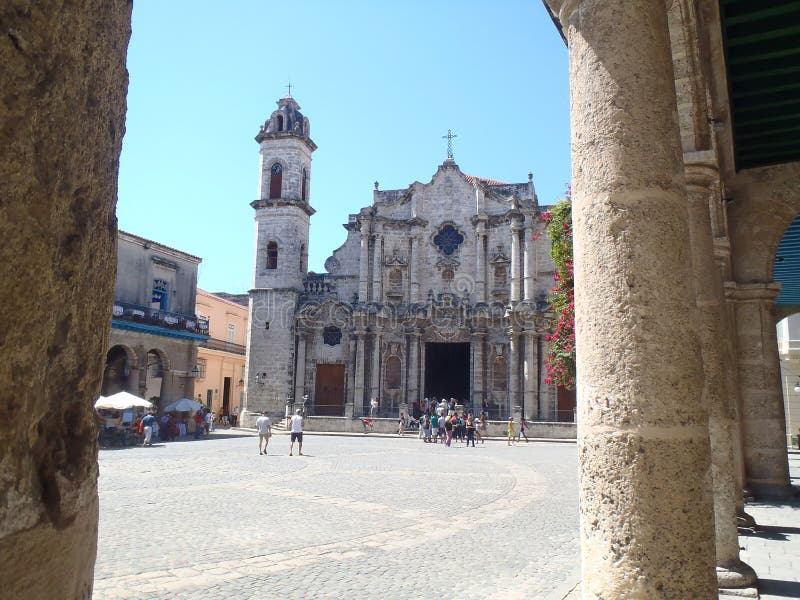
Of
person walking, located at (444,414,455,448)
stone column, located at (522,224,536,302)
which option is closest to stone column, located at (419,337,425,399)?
stone column, located at (522,224,536,302)

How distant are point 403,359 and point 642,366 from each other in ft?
100

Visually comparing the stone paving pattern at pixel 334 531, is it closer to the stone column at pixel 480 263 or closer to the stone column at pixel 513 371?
the stone column at pixel 513 371

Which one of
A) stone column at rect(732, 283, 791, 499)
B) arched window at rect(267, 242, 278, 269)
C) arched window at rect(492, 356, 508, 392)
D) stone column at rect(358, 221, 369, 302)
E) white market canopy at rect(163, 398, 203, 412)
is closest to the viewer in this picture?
stone column at rect(732, 283, 791, 499)

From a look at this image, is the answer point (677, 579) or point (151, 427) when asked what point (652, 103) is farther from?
point (151, 427)

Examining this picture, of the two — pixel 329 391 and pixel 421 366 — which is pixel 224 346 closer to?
pixel 329 391

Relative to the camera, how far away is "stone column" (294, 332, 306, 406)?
1288 inches

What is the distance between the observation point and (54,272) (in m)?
1.01

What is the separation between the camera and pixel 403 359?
33.1 meters

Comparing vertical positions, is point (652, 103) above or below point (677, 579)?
above

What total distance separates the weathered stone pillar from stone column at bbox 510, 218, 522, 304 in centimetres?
255

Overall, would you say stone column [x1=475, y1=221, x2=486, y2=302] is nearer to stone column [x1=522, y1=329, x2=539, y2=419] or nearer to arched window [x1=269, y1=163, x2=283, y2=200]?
stone column [x1=522, y1=329, x2=539, y2=419]

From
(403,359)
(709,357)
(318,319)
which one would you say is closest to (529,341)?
(403,359)

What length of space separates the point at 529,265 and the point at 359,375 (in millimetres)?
10347

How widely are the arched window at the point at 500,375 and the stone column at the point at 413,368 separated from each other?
3.90m
